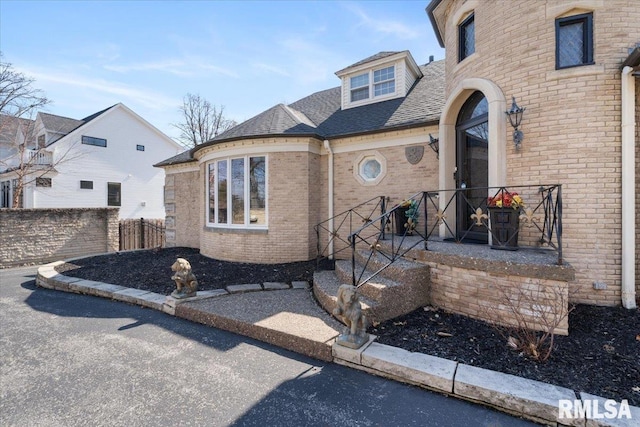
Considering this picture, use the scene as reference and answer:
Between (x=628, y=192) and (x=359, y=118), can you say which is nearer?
(x=628, y=192)

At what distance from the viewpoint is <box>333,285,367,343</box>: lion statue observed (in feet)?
11.2

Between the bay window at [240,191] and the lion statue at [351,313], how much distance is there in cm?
530

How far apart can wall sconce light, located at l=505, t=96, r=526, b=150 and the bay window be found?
19.5ft

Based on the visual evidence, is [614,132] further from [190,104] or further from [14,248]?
[190,104]

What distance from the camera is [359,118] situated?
9211 mm

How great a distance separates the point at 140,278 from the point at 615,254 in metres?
9.15


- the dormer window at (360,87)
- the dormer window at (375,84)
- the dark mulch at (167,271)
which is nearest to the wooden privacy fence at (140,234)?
the dark mulch at (167,271)

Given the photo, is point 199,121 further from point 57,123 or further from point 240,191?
point 240,191

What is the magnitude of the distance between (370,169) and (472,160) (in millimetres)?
2610

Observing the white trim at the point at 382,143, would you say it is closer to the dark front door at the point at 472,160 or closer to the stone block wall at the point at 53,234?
the dark front door at the point at 472,160

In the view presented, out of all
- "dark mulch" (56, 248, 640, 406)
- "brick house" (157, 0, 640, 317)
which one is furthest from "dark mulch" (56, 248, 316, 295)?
"dark mulch" (56, 248, 640, 406)

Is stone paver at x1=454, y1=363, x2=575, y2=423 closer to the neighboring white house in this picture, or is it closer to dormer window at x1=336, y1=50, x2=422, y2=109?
dormer window at x1=336, y1=50, x2=422, y2=109

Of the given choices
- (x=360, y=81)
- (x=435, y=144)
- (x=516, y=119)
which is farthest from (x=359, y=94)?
(x=516, y=119)

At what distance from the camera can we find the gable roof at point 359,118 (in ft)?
25.7
